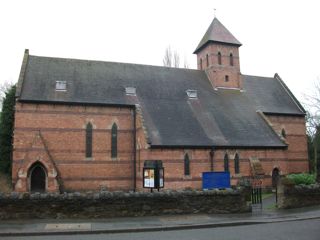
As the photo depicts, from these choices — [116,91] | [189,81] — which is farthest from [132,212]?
[189,81]

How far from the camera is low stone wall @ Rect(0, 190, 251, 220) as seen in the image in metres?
13.9

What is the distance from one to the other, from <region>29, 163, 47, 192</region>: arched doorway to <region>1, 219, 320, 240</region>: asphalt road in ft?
47.7

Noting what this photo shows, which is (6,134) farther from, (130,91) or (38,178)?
(130,91)

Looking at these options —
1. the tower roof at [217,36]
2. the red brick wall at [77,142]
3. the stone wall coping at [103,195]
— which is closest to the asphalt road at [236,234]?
the stone wall coping at [103,195]

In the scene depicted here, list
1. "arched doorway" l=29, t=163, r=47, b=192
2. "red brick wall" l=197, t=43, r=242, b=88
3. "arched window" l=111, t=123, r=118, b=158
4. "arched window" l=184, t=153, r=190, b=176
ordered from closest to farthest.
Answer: "arched doorway" l=29, t=163, r=47, b=192
"arched window" l=184, t=153, r=190, b=176
"arched window" l=111, t=123, r=118, b=158
"red brick wall" l=197, t=43, r=242, b=88

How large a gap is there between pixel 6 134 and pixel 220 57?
70.5ft

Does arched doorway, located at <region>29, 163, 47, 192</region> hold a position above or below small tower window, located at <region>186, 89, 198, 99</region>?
below

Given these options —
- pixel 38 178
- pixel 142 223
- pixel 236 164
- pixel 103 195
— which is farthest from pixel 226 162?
pixel 142 223

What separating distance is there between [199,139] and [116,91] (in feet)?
26.8

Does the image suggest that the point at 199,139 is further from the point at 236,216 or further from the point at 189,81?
the point at 236,216

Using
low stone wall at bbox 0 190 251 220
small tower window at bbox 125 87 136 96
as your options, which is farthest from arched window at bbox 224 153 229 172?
low stone wall at bbox 0 190 251 220

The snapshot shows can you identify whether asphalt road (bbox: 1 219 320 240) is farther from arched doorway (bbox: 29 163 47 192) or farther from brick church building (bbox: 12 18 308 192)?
arched doorway (bbox: 29 163 47 192)

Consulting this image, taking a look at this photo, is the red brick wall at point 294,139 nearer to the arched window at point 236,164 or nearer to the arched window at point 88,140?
the arched window at point 236,164

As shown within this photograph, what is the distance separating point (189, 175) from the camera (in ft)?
86.9
